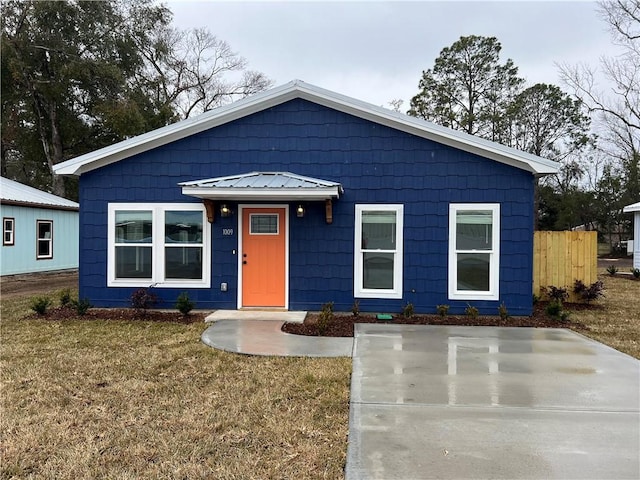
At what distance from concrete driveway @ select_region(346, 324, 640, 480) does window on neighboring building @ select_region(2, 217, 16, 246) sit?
13.9 metres

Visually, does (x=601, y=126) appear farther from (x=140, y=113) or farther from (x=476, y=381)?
(x=476, y=381)

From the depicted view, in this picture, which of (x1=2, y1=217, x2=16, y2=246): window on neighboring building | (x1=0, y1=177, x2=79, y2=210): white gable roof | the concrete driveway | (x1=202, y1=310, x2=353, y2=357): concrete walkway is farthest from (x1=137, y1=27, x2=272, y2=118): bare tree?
the concrete driveway

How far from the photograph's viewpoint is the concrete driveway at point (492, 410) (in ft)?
9.91

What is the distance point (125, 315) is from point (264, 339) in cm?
334

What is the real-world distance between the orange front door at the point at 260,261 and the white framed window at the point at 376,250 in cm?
156

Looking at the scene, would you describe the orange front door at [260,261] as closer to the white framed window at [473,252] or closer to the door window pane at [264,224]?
the door window pane at [264,224]

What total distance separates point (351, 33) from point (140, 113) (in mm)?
12996

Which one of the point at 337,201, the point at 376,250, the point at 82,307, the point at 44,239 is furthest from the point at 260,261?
the point at 44,239

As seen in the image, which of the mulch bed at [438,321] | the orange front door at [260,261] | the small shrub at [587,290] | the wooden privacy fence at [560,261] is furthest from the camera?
the wooden privacy fence at [560,261]

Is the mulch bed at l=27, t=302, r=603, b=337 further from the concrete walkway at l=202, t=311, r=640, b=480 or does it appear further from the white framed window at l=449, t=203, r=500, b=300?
the concrete walkway at l=202, t=311, r=640, b=480

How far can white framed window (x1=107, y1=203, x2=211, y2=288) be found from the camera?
29.1 feet

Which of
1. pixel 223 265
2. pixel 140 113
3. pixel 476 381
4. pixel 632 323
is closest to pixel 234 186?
pixel 223 265

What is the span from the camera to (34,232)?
52.7 feet

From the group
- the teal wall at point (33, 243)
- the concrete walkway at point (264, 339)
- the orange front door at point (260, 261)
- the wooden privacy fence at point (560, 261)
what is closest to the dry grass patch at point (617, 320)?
the wooden privacy fence at point (560, 261)
